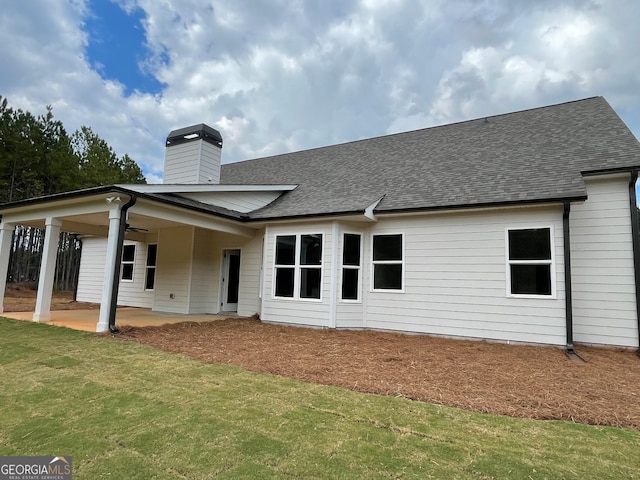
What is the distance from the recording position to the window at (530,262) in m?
6.98

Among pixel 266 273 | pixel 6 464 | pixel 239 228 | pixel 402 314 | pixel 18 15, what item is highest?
pixel 18 15

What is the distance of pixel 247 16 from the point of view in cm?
1093

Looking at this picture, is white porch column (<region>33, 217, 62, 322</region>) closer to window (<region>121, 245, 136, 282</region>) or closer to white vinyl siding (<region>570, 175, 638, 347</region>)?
window (<region>121, 245, 136, 282</region>)

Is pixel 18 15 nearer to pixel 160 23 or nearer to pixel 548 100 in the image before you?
pixel 160 23

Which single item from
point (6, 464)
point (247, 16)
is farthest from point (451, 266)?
point (247, 16)

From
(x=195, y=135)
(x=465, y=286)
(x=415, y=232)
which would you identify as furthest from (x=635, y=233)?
(x=195, y=135)

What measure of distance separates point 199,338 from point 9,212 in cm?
764

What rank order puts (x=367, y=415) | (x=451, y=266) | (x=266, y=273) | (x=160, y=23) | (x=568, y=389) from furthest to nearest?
(x=160, y=23) → (x=266, y=273) → (x=451, y=266) → (x=568, y=389) → (x=367, y=415)

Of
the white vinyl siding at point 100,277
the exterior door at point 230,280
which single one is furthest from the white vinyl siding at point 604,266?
the white vinyl siding at point 100,277

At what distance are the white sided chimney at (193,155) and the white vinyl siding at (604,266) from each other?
34.0ft

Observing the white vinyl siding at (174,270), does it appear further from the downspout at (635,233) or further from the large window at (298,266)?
the downspout at (635,233)

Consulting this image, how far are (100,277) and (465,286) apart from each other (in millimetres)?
14381

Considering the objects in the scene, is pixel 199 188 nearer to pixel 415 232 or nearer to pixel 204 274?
pixel 204 274

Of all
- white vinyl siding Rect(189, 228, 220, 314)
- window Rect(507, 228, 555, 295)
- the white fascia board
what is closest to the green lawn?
window Rect(507, 228, 555, 295)
